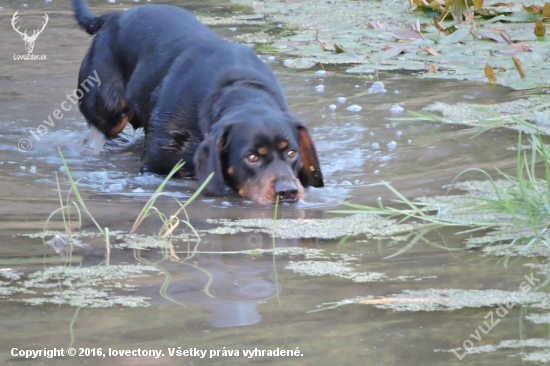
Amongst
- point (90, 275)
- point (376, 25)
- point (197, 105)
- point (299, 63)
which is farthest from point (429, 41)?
point (90, 275)

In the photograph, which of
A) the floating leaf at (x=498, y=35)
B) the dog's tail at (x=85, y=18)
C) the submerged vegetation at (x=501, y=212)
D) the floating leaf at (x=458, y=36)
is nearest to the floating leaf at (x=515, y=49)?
the floating leaf at (x=498, y=35)

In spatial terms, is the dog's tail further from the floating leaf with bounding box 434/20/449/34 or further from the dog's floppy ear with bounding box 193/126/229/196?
the floating leaf with bounding box 434/20/449/34

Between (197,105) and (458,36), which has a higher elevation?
(197,105)

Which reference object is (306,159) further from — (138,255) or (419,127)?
(138,255)

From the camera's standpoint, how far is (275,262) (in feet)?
9.82

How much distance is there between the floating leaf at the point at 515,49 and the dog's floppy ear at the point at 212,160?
11.8 feet

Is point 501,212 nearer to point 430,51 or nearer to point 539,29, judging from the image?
point 430,51

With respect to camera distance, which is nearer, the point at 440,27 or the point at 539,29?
the point at 539,29

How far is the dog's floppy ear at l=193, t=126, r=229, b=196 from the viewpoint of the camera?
4.39 m

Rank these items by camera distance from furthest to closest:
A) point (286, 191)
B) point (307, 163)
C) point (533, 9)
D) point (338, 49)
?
point (533, 9)
point (338, 49)
point (307, 163)
point (286, 191)

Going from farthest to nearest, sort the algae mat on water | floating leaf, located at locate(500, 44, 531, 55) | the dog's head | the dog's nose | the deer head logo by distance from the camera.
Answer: the deer head logo < floating leaf, located at locate(500, 44, 531, 55) < the algae mat on water < the dog's head < the dog's nose

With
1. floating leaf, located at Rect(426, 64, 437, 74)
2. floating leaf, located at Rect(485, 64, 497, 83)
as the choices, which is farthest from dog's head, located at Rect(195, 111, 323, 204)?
floating leaf, located at Rect(426, 64, 437, 74)

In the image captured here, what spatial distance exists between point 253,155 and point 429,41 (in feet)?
13.0

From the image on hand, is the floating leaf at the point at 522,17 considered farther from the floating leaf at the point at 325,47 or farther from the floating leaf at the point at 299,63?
the floating leaf at the point at 299,63
